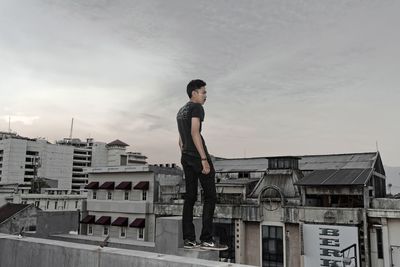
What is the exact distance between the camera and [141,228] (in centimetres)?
4112

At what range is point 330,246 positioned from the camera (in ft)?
103

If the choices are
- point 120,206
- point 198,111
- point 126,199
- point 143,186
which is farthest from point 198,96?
point 120,206

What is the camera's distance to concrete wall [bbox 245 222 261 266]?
36.0 m

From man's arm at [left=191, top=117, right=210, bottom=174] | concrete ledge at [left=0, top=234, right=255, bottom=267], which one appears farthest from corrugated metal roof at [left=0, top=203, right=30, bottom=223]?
man's arm at [left=191, top=117, right=210, bottom=174]

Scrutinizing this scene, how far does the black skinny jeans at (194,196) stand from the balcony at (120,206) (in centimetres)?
3177

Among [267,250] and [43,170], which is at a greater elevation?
[43,170]

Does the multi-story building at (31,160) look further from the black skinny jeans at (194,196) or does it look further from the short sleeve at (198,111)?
the short sleeve at (198,111)

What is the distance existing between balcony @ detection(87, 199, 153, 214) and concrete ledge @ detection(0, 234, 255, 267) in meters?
30.5

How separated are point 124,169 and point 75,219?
7.95m

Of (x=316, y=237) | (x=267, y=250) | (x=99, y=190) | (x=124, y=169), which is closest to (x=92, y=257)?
(x=316, y=237)

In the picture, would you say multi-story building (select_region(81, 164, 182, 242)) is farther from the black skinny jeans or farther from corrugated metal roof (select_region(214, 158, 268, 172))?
the black skinny jeans

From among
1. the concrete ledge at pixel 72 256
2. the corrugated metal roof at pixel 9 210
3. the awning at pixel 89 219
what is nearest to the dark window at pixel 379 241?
the concrete ledge at pixel 72 256

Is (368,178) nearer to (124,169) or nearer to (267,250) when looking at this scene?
(267,250)

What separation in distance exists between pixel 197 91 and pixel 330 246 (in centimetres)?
2609
